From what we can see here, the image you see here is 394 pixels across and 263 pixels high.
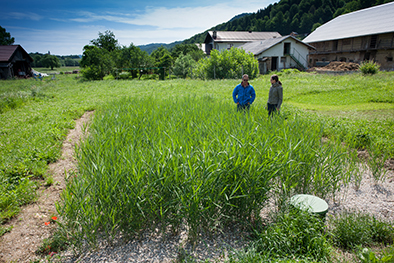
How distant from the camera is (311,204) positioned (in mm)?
2975

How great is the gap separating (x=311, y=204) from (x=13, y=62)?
45705 millimetres

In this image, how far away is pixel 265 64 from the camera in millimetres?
32812

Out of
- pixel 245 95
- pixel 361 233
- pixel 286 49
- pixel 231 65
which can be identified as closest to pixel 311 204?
pixel 361 233

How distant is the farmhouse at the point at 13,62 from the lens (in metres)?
33.8

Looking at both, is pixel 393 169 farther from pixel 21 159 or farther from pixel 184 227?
pixel 21 159

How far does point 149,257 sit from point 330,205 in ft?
9.34

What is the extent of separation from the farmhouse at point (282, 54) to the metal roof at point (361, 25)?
136 inches

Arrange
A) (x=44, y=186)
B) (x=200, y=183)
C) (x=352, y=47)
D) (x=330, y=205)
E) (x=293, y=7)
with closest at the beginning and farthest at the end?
(x=200, y=183), (x=330, y=205), (x=44, y=186), (x=352, y=47), (x=293, y=7)

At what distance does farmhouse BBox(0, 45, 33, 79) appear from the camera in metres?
33.8

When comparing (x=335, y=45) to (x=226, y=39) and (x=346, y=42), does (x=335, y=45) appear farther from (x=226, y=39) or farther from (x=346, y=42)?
(x=226, y=39)

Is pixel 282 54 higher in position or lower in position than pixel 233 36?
lower

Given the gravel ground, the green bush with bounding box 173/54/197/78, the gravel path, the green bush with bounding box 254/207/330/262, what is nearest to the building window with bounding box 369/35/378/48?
the green bush with bounding box 173/54/197/78

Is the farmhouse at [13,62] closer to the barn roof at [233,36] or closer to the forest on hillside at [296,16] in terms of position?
the barn roof at [233,36]

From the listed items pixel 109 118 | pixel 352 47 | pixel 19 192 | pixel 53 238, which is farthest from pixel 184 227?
pixel 352 47
